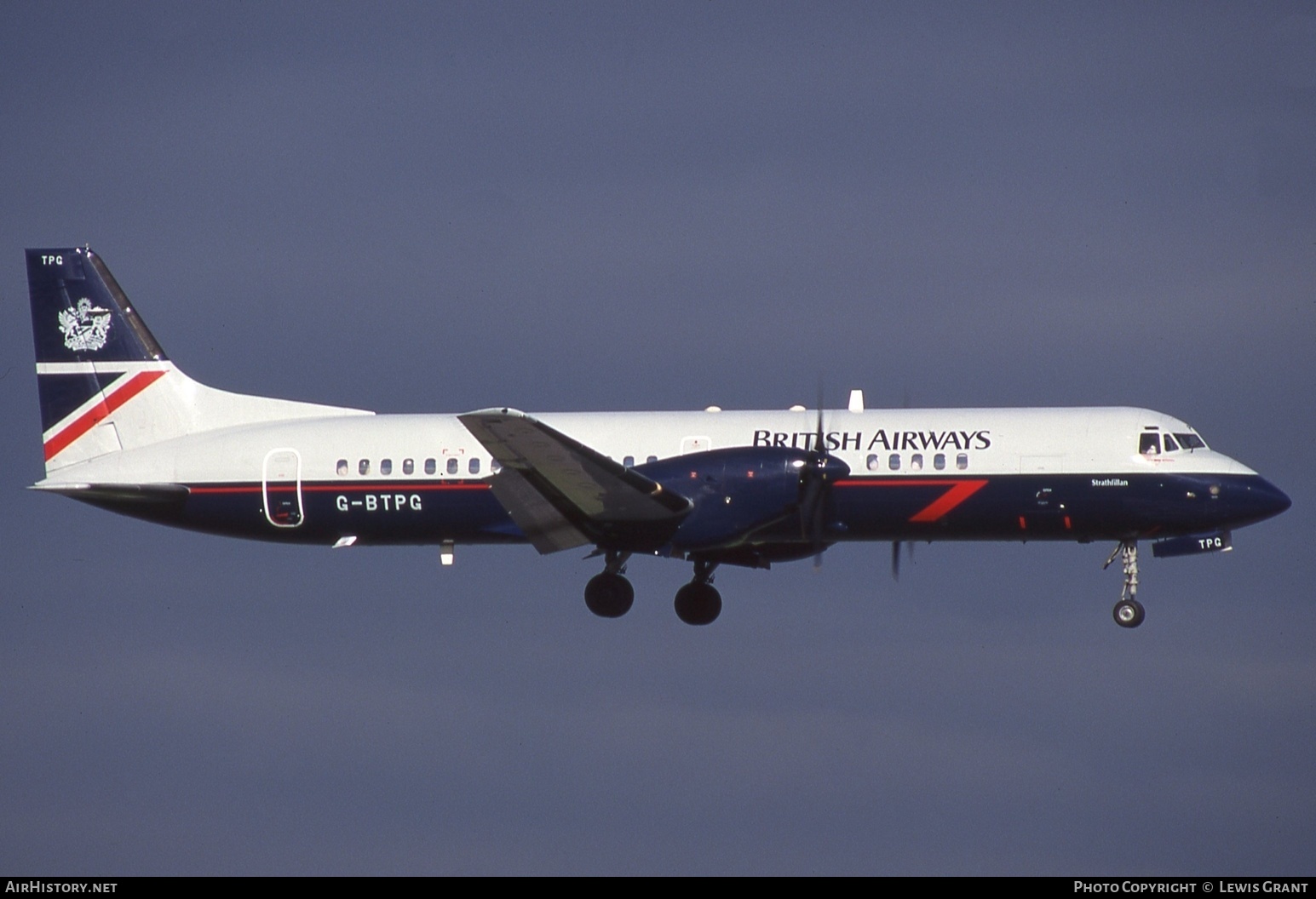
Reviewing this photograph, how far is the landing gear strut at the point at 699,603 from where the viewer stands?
111ft

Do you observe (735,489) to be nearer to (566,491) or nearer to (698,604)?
(566,491)

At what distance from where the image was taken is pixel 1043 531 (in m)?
30.8

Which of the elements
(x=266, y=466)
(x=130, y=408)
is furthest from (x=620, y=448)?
(x=130, y=408)

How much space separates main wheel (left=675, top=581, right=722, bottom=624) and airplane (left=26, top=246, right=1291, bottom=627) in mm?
36

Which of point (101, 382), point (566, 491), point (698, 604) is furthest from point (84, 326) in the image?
point (698, 604)

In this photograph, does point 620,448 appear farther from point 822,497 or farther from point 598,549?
point 822,497

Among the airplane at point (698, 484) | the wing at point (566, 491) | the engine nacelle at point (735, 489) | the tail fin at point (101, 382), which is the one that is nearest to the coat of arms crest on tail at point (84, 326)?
the tail fin at point (101, 382)

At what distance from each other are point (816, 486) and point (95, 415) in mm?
14587

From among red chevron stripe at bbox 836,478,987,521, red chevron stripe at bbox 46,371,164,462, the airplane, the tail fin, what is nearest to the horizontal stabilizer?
the airplane

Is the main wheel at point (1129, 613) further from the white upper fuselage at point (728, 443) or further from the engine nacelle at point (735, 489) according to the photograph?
the engine nacelle at point (735, 489)

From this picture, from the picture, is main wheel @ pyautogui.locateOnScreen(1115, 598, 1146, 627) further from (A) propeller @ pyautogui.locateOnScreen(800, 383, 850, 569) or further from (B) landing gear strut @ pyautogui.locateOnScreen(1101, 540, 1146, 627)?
(A) propeller @ pyautogui.locateOnScreen(800, 383, 850, 569)

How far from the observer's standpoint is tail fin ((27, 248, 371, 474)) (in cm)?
3491
